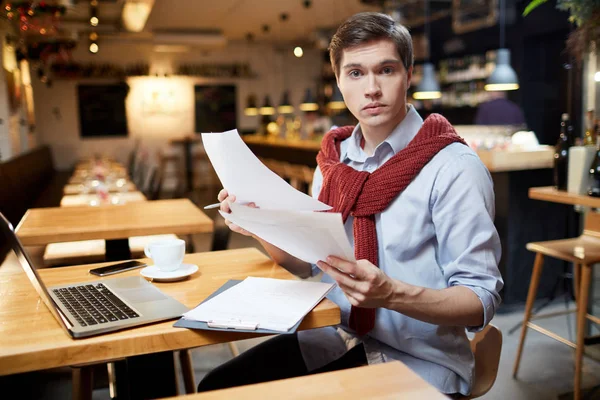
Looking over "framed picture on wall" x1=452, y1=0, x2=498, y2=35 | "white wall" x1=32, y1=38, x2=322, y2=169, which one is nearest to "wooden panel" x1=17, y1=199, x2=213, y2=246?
"framed picture on wall" x1=452, y1=0, x2=498, y2=35

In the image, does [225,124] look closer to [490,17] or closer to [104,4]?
[104,4]

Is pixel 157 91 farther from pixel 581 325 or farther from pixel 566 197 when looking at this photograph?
pixel 581 325

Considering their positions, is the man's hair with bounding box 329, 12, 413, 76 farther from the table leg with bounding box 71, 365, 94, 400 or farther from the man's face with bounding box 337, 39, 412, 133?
the table leg with bounding box 71, 365, 94, 400

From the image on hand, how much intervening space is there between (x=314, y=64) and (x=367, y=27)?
41.4 feet

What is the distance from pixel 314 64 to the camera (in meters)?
13.8

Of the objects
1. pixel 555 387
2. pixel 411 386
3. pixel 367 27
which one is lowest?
pixel 555 387

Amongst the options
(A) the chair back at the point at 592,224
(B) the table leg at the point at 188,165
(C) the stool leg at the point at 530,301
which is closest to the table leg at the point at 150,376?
(C) the stool leg at the point at 530,301

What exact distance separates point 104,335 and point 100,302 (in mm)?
222

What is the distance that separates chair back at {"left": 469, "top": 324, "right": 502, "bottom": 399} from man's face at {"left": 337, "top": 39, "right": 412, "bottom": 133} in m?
0.66

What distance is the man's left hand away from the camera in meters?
1.15

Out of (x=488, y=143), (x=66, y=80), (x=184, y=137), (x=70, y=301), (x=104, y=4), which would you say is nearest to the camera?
(x=70, y=301)

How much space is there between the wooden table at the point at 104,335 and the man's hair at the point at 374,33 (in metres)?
0.67

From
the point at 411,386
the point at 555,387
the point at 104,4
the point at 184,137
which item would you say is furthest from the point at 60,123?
the point at 411,386

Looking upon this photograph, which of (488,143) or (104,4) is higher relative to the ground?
(104,4)
